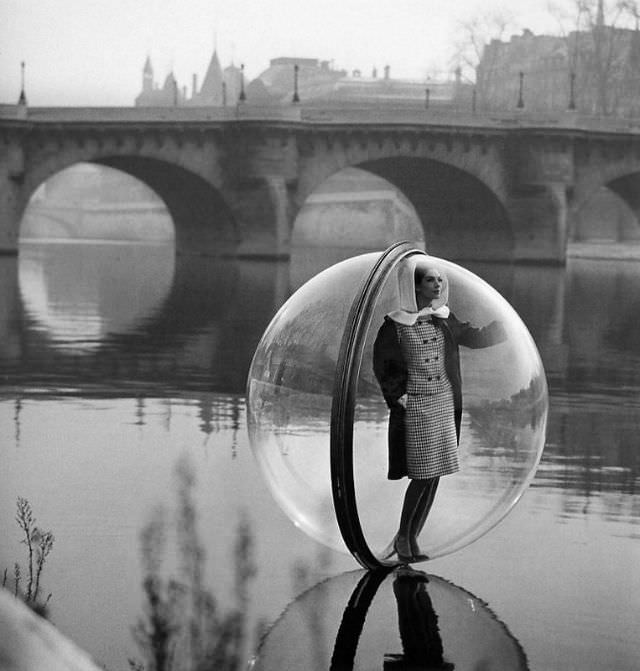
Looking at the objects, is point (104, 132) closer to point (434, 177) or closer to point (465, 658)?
point (434, 177)

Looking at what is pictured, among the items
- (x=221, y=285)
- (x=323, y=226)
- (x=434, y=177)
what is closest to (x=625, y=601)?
(x=221, y=285)

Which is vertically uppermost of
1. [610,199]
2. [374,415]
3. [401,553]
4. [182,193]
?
[374,415]

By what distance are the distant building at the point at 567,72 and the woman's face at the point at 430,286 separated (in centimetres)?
4559

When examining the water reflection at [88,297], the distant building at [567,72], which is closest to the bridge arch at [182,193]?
the water reflection at [88,297]

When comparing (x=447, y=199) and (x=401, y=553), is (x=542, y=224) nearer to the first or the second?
(x=447, y=199)

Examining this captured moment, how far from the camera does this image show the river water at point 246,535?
447cm

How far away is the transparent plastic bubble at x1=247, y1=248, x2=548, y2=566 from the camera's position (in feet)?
14.9

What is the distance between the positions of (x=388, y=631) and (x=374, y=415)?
26.4 inches

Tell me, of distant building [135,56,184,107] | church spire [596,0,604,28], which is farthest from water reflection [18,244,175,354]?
distant building [135,56,184,107]

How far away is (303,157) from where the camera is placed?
43.5 m

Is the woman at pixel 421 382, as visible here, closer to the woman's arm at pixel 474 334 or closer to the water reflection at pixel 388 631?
the woman's arm at pixel 474 334

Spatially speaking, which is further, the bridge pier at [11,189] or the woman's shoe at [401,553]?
the bridge pier at [11,189]

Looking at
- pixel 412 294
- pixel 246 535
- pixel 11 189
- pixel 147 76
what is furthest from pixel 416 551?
pixel 147 76

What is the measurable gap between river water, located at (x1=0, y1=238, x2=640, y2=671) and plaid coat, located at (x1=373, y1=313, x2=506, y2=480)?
1.83 feet
